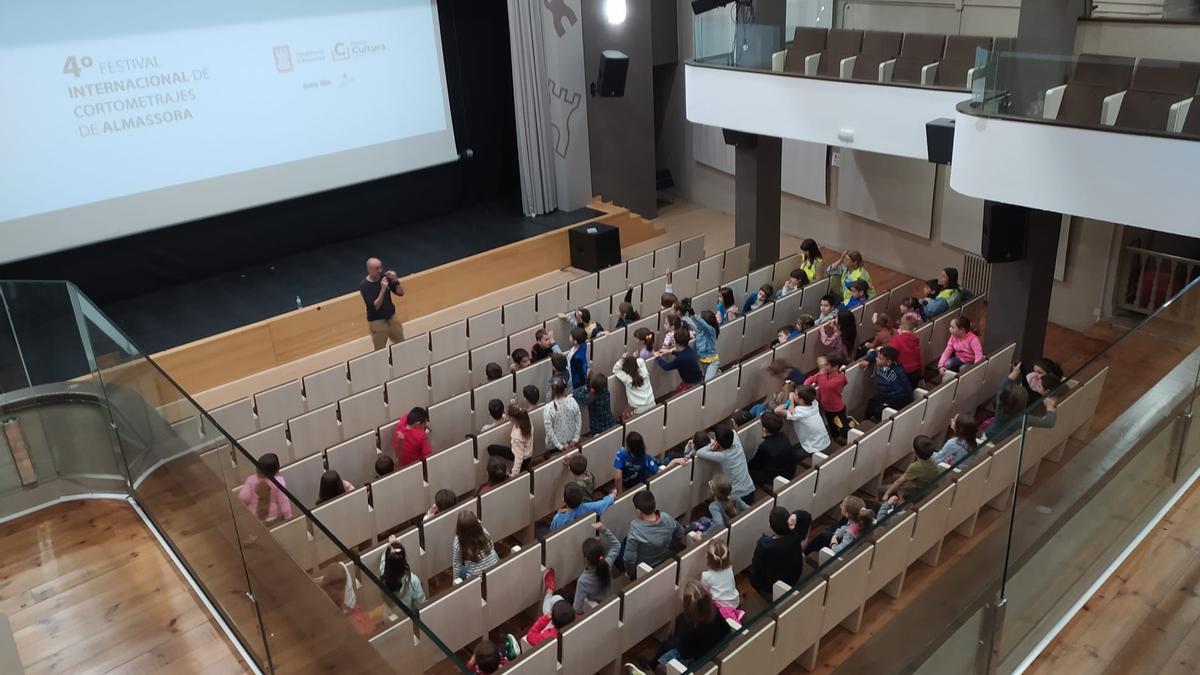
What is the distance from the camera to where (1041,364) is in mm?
6391

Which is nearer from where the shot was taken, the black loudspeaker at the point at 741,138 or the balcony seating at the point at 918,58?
the balcony seating at the point at 918,58

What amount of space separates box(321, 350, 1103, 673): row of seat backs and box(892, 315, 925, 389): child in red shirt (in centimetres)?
228

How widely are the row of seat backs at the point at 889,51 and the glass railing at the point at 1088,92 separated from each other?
4.49ft

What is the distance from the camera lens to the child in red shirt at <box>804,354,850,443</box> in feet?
22.3

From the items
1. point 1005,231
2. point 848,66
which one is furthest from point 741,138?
point 1005,231

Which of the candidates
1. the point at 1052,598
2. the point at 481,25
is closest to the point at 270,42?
the point at 481,25

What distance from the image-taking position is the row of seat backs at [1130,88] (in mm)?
6422

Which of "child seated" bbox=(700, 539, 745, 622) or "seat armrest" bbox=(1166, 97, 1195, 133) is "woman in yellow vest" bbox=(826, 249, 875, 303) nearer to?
"seat armrest" bbox=(1166, 97, 1195, 133)

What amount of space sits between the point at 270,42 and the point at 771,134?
5770mm

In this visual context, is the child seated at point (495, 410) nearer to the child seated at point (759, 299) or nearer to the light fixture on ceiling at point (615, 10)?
the child seated at point (759, 299)

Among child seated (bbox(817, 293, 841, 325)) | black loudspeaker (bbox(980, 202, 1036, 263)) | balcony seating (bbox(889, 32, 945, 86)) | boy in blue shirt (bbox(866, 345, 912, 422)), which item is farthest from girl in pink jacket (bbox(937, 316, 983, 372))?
balcony seating (bbox(889, 32, 945, 86))

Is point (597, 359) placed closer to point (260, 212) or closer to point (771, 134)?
point (771, 134)

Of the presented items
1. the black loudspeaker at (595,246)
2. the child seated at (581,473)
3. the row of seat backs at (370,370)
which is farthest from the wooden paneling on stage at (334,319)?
the child seated at (581,473)

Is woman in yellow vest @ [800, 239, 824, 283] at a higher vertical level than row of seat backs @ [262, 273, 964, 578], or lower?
higher
